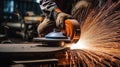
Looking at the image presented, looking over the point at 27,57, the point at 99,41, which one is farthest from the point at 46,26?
the point at 27,57

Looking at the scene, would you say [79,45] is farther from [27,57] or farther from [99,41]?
[27,57]

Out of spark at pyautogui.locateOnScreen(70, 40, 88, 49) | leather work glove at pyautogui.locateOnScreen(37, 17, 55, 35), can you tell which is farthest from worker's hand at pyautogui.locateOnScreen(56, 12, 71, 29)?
leather work glove at pyautogui.locateOnScreen(37, 17, 55, 35)

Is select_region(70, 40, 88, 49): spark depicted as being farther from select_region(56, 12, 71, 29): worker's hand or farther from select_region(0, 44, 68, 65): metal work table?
select_region(0, 44, 68, 65): metal work table

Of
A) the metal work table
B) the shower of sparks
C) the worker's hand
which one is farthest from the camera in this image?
the worker's hand

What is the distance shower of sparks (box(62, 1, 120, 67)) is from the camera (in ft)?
10.9

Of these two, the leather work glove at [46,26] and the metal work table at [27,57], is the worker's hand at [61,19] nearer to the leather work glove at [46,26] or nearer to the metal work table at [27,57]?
the metal work table at [27,57]

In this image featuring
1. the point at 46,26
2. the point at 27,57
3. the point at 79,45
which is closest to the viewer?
the point at 27,57

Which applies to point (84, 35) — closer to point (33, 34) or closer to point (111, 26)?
point (111, 26)

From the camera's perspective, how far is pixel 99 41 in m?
3.90

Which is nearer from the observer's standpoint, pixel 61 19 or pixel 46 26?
pixel 61 19

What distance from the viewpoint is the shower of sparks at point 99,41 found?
333 centimetres

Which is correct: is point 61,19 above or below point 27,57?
above

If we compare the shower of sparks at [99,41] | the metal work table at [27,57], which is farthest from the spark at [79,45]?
the metal work table at [27,57]

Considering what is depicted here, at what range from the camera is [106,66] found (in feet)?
11.5
